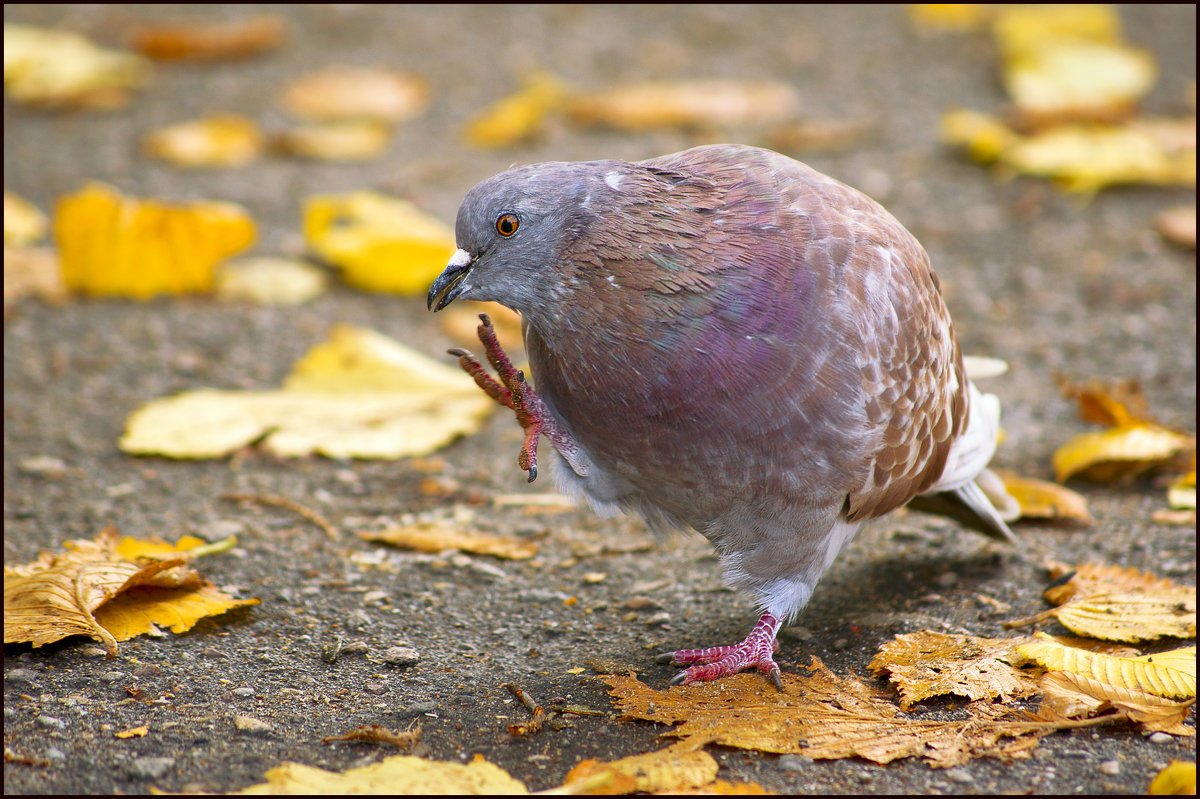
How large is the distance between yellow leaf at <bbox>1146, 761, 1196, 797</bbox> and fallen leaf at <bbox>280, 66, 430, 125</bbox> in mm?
5803

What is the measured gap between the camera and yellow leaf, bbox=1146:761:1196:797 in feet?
7.00

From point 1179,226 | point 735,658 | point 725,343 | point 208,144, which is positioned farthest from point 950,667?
point 208,144

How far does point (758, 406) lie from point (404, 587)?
126cm

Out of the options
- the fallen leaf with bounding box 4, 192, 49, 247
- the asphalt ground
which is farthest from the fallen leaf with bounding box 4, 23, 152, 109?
the fallen leaf with bounding box 4, 192, 49, 247

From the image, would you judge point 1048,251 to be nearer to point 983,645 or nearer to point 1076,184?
point 1076,184

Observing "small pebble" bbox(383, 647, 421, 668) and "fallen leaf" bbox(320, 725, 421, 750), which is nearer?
"fallen leaf" bbox(320, 725, 421, 750)

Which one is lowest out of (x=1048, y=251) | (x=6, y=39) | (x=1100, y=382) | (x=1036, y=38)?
(x=1100, y=382)

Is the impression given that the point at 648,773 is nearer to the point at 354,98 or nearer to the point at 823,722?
the point at 823,722

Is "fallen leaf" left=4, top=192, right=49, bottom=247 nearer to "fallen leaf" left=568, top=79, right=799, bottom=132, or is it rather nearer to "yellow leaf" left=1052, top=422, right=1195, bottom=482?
"fallen leaf" left=568, top=79, right=799, bottom=132

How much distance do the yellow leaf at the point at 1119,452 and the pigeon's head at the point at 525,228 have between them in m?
2.12

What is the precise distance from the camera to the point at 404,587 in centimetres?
326

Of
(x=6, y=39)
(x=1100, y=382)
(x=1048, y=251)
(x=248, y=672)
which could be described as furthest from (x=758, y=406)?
(x=6, y=39)

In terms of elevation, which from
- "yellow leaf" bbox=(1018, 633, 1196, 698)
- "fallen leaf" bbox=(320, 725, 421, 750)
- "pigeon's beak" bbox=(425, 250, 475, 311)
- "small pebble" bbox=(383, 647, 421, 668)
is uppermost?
"pigeon's beak" bbox=(425, 250, 475, 311)

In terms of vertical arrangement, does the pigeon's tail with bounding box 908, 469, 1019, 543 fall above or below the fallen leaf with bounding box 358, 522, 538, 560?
above
